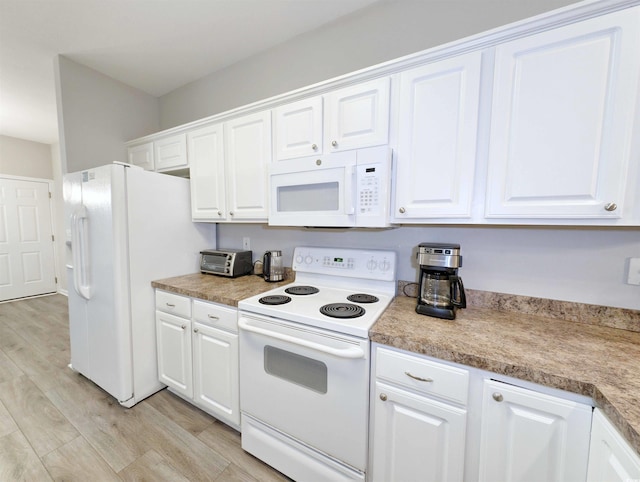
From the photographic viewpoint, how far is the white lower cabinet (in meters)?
1.59

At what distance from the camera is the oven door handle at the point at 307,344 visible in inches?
44.1

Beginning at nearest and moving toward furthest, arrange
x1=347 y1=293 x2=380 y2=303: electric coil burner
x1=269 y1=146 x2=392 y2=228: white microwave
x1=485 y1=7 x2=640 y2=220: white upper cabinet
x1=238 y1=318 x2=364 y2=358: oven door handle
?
x1=485 y1=7 x2=640 y2=220: white upper cabinet → x1=238 y1=318 x2=364 y2=358: oven door handle → x1=269 y1=146 x2=392 y2=228: white microwave → x1=347 y1=293 x2=380 y2=303: electric coil burner

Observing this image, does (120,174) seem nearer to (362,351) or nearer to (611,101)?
(362,351)

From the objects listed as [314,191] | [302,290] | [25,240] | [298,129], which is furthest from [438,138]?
[25,240]

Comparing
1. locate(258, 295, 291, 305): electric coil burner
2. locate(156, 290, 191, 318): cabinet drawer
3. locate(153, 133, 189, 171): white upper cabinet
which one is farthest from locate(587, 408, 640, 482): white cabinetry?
locate(153, 133, 189, 171): white upper cabinet

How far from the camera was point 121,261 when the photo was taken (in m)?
1.79

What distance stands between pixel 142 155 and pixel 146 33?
1.01m

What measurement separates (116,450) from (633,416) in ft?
7.60

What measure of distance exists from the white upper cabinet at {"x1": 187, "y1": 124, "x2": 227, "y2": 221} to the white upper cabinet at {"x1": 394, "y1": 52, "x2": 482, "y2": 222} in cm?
133

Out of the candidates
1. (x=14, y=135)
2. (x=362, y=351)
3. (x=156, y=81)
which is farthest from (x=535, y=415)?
(x=14, y=135)

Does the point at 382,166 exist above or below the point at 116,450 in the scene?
above

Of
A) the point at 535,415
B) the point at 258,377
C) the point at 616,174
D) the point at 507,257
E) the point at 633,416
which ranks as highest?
the point at 616,174

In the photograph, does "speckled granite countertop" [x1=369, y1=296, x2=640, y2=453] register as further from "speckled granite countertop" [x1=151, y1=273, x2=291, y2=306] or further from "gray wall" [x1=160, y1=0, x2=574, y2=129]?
"gray wall" [x1=160, y1=0, x2=574, y2=129]

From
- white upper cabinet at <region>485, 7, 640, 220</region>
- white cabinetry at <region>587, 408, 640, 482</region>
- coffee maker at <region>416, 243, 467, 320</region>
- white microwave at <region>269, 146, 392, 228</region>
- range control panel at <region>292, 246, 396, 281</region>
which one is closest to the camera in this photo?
white cabinetry at <region>587, 408, 640, 482</region>
